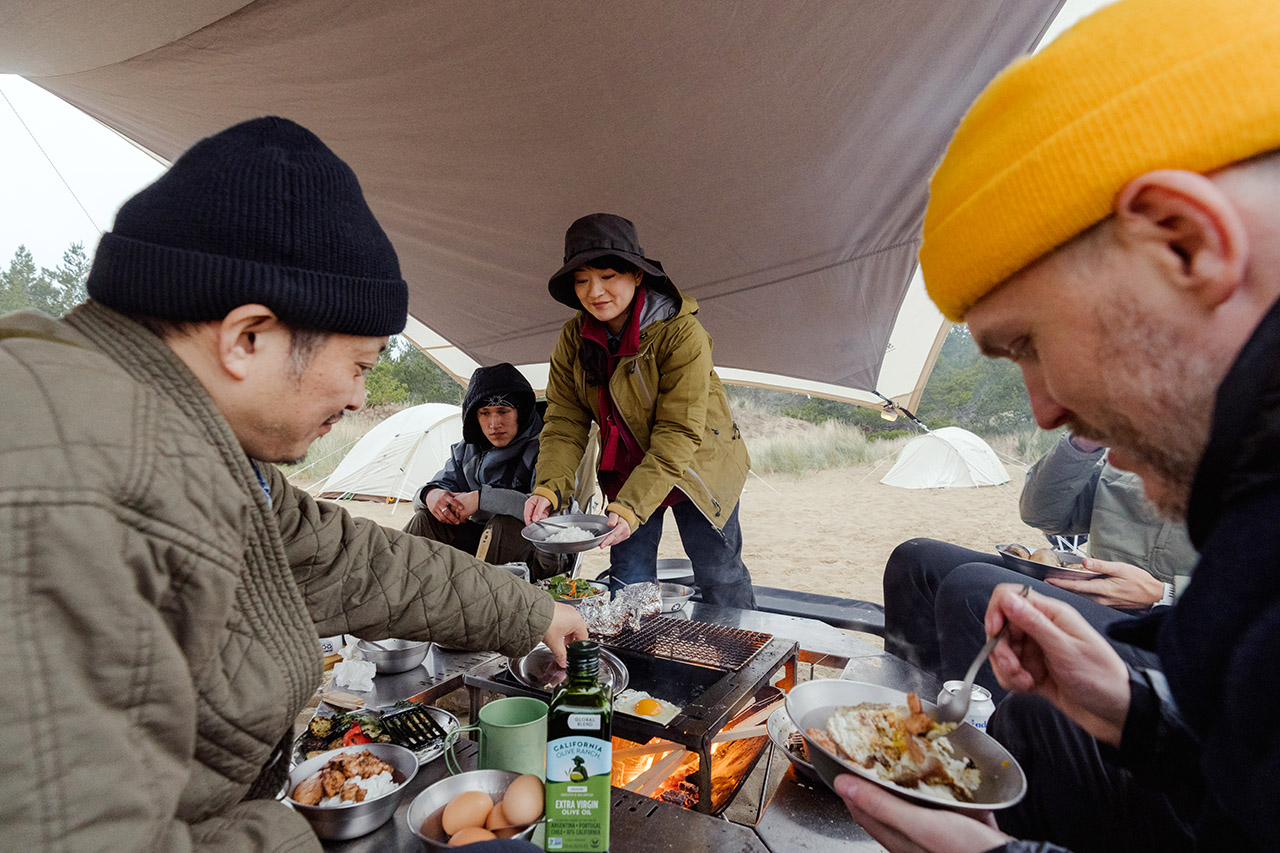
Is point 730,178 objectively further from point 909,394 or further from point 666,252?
point 909,394

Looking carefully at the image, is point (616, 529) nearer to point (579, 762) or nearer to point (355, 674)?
point (355, 674)

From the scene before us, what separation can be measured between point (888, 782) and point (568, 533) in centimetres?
181

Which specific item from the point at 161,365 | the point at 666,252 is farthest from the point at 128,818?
the point at 666,252

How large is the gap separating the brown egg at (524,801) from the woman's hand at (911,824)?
1.73 feet

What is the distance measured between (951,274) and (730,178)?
9.85 feet

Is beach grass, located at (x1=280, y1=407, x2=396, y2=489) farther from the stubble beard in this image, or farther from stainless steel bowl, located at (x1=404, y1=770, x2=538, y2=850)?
the stubble beard

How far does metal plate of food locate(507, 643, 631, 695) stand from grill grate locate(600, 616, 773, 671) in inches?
7.9

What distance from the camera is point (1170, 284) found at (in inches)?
29.0

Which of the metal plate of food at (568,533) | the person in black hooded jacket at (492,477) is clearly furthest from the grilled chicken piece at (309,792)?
the person in black hooded jacket at (492,477)

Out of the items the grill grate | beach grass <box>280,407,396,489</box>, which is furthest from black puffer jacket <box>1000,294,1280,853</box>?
beach grass <box>280,407,396,489</box>

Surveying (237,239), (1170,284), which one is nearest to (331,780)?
(237,239)

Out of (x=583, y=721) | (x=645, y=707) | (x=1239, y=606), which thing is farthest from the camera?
(x=645, y=707)

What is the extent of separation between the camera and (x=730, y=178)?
145 inches

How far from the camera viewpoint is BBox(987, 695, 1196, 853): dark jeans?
1252 millimetres
